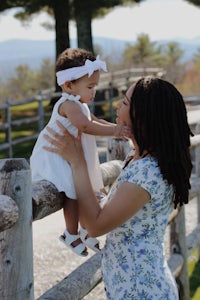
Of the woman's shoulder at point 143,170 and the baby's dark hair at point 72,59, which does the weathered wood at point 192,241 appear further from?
the woman's shoulder at point 143,170

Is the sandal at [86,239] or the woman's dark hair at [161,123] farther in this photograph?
the sandal at [86,239]

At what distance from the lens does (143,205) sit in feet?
6.79

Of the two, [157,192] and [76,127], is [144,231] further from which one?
[76,127]

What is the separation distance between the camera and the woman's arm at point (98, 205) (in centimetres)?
203

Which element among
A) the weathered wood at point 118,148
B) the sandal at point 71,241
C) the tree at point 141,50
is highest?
the weathered wood at point 118,148

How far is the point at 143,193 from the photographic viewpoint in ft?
6.75

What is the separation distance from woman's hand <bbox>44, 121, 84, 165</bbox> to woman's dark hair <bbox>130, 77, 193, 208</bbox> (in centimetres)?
26

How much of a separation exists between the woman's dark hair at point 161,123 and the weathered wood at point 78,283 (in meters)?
0.75

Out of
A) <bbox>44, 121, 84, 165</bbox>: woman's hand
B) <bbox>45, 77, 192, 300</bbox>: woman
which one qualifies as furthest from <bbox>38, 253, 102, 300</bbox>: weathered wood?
<bbox>44, 121, 84, 165</bbox>: woman's hand

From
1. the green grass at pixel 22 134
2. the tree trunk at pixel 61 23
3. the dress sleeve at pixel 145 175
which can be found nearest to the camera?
the dress sleeve at pixel 145 175

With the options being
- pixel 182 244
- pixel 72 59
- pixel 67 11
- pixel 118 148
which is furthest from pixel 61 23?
pixel 72 59

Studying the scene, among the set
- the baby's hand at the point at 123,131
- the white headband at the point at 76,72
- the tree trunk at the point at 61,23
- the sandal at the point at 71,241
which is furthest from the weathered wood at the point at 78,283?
the tree trunk at the point at 61,23

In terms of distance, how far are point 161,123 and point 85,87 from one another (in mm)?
614

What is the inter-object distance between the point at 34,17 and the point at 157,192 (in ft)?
57.6
